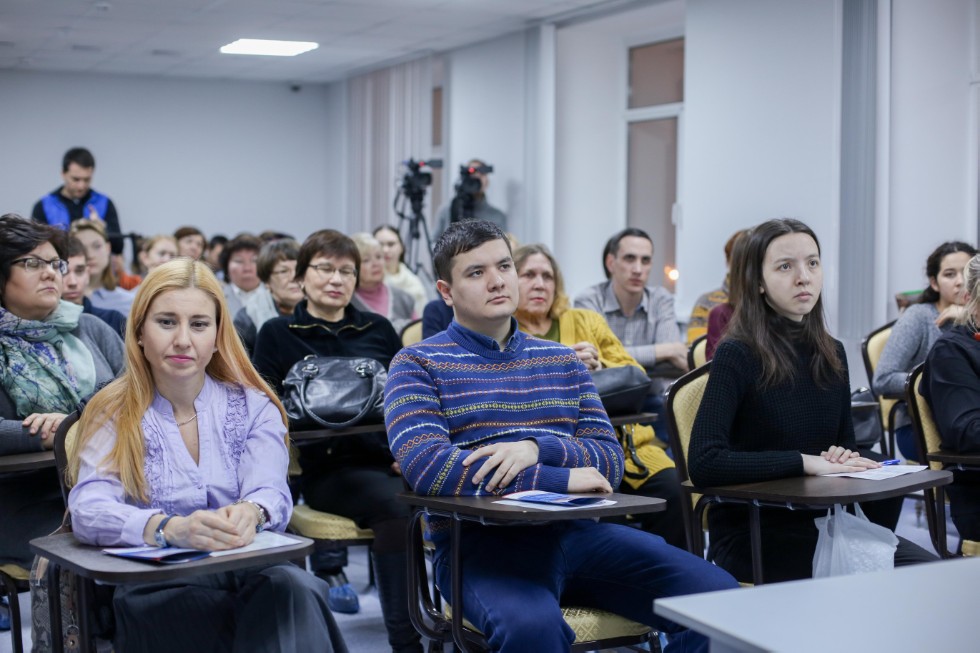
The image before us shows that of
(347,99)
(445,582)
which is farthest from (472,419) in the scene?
(347,99)

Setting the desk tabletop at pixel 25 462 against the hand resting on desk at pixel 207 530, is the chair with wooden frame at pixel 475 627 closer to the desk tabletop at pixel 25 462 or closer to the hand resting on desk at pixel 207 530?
the hand resting on desk at pixel 207 530

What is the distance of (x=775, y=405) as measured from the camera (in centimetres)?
278

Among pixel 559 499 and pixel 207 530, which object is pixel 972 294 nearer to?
pixel 559 499

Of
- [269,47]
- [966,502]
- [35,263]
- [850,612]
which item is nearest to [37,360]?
[35,263]

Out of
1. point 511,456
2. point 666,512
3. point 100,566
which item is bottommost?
point 666,512

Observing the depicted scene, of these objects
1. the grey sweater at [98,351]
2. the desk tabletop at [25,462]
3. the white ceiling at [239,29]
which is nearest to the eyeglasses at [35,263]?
the grey sweater at [98,351]

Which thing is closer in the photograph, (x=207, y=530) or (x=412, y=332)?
(x=207, y=530)

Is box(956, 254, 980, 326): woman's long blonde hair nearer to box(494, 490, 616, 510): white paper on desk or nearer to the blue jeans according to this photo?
the blue jeans

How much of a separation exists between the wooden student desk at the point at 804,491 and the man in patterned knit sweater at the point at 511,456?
7.6 inches

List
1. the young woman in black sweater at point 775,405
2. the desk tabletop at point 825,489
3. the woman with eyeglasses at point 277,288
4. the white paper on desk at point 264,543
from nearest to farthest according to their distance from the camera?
the white paper on desk at point 264,543 < the desk tabletop at point 825,489 < the young woman in black sweater at point 775,405 < the woman with eyeglasses at point 277,288

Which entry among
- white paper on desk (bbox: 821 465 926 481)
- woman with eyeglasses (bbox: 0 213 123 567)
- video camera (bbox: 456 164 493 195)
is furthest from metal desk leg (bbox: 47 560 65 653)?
video camera (bbox: 456 164 493 195)

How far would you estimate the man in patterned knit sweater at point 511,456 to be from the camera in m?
2.32

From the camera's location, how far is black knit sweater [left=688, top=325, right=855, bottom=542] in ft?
8.78

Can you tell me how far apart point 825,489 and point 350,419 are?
4.65ft
